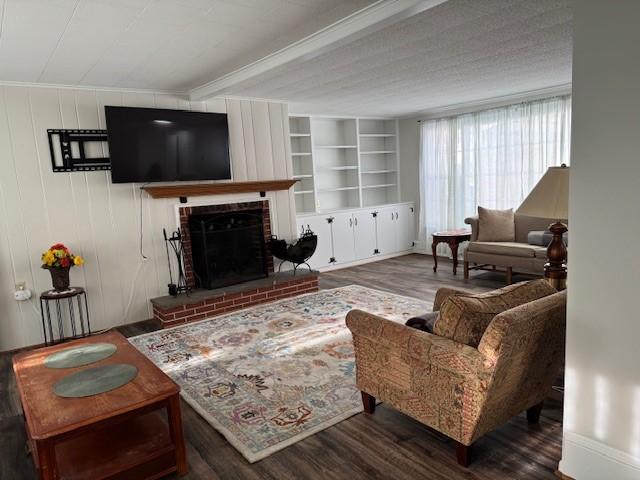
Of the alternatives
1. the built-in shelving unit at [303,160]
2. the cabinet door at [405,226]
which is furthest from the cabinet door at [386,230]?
the built-in shelving unit at [303,160]

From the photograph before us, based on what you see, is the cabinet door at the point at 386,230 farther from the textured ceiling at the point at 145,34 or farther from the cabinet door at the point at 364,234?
the textured ceiling at the point at 145,34

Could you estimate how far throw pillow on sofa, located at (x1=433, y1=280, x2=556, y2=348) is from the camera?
82.9 inches

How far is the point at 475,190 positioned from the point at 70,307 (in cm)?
561

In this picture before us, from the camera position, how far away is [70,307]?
4.44 metres

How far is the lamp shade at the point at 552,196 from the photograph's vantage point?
2357mm

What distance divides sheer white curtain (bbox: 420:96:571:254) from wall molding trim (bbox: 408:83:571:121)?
70 mm

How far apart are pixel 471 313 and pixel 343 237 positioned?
16.1ft

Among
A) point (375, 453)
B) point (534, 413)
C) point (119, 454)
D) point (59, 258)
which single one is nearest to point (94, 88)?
point (59, 258)

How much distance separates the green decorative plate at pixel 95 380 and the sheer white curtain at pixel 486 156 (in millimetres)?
5504

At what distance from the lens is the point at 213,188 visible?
5.07m

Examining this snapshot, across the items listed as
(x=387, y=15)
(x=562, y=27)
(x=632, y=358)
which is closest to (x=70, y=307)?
(x=387, y=15)

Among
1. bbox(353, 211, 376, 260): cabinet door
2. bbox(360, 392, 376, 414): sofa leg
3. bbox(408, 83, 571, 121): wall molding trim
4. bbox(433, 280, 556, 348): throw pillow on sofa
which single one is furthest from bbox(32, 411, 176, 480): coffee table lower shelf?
bbox(408, 83, 571, 121): wall molding trim

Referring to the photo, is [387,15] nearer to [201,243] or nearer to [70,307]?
[201,243]

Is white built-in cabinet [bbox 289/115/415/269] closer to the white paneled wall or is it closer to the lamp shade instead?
the white paneled wall
